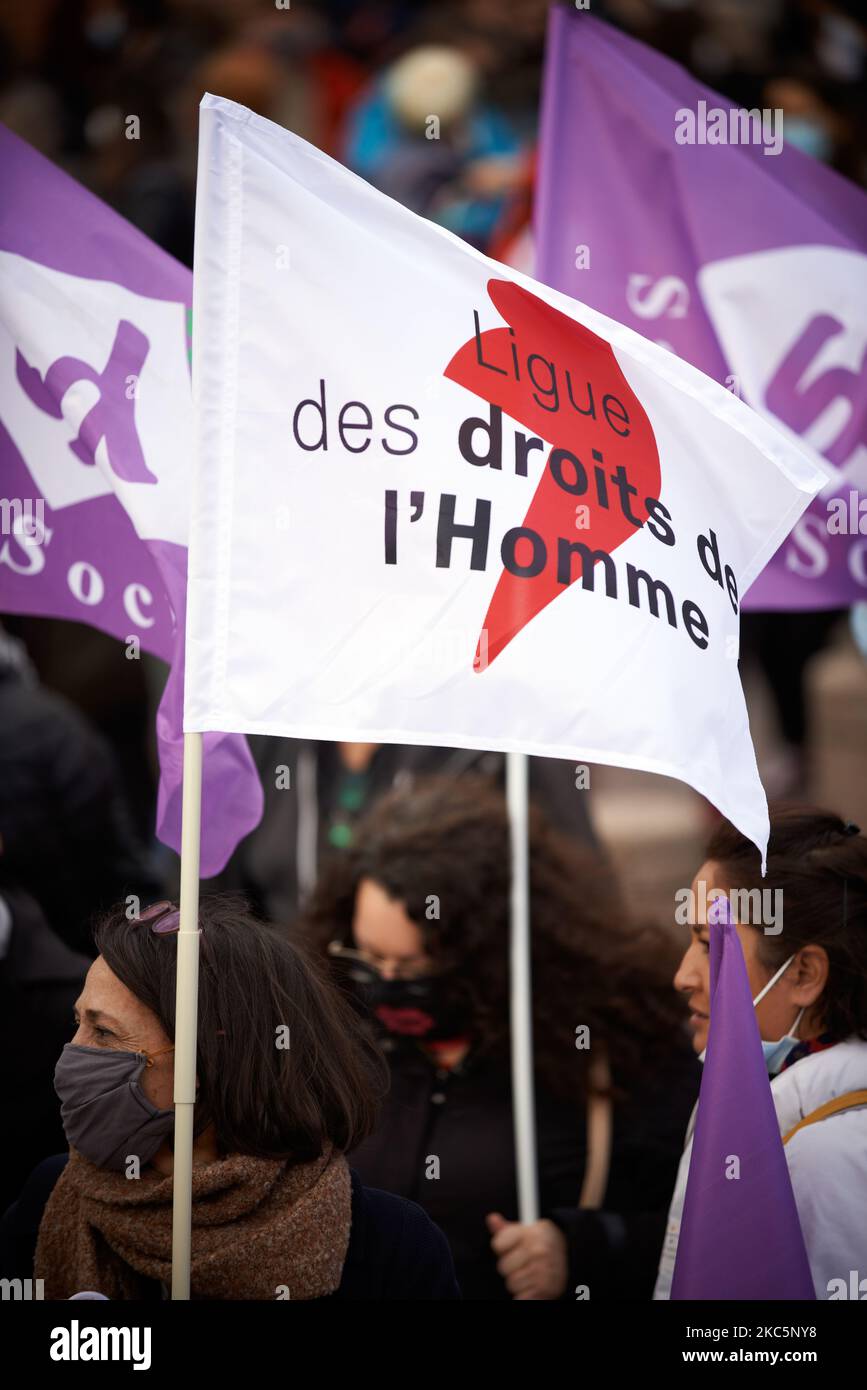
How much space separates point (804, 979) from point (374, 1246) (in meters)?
1.06

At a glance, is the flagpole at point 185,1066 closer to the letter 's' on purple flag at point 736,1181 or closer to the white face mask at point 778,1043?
the letter 's' on purple flag at point 736,1181

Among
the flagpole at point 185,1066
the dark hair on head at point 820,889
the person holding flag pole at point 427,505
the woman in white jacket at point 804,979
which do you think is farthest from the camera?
the dark hair on head at point 820,889

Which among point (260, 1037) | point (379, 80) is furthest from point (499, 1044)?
point (379, 80)

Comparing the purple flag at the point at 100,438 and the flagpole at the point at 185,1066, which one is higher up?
the purple flag at the point at 100,438

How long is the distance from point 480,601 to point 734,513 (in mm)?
686

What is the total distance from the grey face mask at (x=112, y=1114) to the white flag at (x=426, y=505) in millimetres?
646

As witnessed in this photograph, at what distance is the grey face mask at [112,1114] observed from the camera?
114 inches

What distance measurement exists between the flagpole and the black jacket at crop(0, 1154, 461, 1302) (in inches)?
8.7

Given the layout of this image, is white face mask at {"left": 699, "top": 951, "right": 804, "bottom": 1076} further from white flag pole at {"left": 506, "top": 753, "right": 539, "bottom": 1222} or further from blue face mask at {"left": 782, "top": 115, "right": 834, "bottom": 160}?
blue face mask at {"left": 782, "top": 115, "right": 834, "bottom": 160}

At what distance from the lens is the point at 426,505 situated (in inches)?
123

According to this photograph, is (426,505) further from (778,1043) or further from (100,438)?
(778,1043)

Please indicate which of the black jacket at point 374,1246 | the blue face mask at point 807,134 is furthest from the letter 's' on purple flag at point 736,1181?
the blue face mask at point 807,134

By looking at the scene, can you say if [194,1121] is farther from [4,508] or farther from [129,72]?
[129,72]

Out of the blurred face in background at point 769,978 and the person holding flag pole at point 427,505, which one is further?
the blurred face in background at point 769,978
